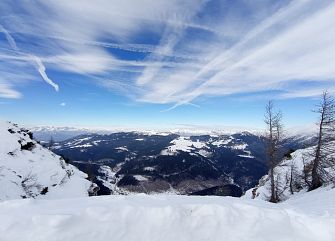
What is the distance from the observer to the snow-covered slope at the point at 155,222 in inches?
352

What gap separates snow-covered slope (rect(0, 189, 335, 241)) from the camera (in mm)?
8951

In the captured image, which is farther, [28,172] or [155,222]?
[28,172]

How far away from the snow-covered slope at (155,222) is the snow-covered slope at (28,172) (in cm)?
2895

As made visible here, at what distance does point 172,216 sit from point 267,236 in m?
3.06

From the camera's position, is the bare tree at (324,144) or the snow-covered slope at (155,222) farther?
the bare tree at (324,144)

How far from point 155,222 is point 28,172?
134 feet

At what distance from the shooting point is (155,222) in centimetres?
971

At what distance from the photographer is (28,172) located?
44656 mm

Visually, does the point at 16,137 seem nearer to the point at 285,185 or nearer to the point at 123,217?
the point at 285,185

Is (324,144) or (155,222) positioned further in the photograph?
(324,144)

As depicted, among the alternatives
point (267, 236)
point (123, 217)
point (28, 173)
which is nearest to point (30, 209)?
point (123, 217)

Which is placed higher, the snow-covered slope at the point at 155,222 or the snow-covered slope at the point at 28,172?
the snow-covered slope at the point at 155,222

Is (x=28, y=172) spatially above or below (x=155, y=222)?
below

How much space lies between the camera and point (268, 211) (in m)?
10.5
